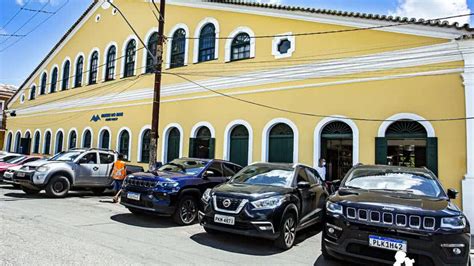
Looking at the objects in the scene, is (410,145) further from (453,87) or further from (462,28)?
(462,28)

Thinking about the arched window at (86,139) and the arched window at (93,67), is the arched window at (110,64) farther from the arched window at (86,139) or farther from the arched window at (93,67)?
the arched window at (86,139)

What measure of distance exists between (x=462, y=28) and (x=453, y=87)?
164 centimetres

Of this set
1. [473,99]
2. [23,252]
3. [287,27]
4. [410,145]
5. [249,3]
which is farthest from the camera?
[249,3]

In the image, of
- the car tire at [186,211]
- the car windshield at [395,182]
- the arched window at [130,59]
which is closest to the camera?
the car windshield at [395,182]

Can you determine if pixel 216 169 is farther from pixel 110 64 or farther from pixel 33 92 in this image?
pixel 33 92

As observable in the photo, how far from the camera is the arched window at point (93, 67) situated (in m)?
22.0

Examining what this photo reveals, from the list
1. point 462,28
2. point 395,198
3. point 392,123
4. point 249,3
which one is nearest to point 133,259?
point 395,198

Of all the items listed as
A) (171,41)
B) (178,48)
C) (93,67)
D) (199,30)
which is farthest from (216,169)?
(93,67)

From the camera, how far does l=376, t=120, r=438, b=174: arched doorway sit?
10.3 m

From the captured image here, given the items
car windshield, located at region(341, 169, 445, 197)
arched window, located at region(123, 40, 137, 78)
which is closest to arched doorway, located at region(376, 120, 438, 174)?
car windshield, located at region(341, 169, 445, 197)

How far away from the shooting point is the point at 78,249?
558 cm

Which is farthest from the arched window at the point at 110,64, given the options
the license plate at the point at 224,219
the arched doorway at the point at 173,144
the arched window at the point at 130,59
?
the license plate at the point at 224,219

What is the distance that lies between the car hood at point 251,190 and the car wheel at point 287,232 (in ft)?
1.62

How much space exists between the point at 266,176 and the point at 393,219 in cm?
310
